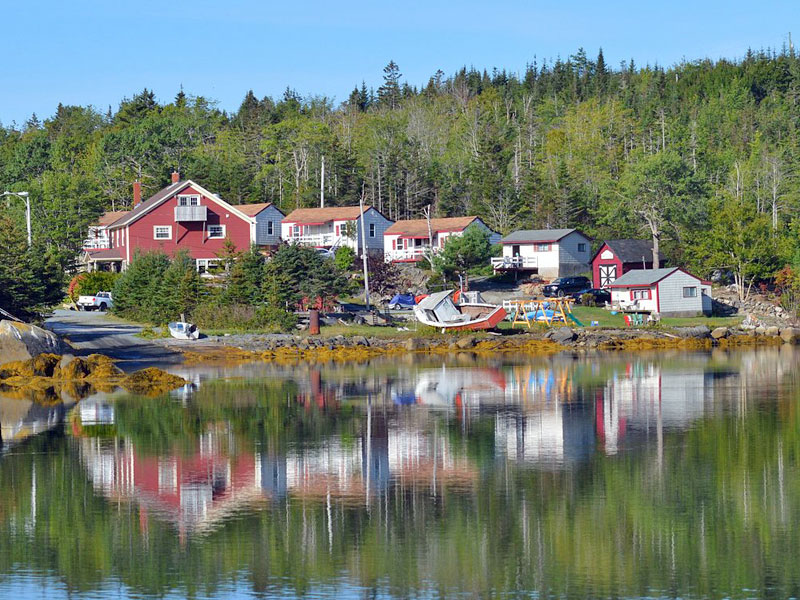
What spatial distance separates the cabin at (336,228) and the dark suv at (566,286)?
1933 cm

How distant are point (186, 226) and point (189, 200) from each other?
213 centimetres

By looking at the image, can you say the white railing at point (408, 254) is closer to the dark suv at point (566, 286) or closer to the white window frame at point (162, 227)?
the dark suv at point (566, 286)

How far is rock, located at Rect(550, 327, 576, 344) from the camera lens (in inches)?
2544

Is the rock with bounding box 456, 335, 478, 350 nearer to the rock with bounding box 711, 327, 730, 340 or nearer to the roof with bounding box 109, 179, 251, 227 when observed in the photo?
the rock with bounding box 711, 327, 730, 340

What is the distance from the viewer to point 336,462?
27.7 metres

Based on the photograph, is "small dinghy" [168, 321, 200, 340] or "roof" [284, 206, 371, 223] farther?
"roof" [284, 206, 371, 223]

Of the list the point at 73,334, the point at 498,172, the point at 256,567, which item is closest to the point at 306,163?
the point at 498,172

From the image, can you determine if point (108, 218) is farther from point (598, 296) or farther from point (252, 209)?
point (598, 296)

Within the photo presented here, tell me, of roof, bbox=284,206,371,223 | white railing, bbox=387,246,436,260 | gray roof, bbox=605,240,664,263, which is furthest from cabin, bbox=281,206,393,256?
gray roof, bbox=605,240,664,263

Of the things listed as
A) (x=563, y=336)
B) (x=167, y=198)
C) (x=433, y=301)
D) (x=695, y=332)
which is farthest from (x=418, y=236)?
(x=695, y=332)

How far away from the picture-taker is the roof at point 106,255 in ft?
315

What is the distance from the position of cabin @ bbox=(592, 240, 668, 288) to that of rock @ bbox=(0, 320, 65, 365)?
48998mm

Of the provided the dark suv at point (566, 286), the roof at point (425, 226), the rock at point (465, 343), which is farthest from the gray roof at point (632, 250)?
the rock at point (465, 343)

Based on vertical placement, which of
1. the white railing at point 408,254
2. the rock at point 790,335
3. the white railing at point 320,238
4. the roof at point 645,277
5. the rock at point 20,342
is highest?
the white railing at point 320,238
